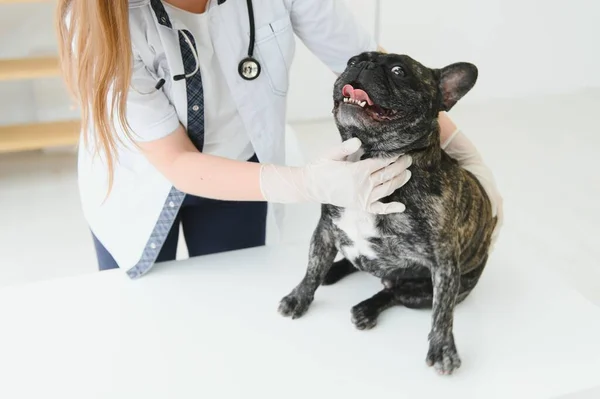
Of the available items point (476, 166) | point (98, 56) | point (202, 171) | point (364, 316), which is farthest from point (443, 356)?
point (98, 56)

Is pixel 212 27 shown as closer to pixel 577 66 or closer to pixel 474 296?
pixel 474 296

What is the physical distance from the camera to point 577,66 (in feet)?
13.1

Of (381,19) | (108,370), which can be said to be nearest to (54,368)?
(108,370)

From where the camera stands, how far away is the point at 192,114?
1358 millimetres

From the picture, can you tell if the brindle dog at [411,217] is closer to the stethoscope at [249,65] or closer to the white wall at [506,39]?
the stethoscope at [249,65]

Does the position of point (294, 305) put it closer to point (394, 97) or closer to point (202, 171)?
point (202, 171)

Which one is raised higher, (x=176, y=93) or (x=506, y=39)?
(x=176, y=93)

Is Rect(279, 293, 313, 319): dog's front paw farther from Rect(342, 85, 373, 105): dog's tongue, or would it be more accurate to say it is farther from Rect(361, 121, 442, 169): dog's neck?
Rect(342, 85, 373, 105): dog's tongue

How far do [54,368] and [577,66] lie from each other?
3.66 m

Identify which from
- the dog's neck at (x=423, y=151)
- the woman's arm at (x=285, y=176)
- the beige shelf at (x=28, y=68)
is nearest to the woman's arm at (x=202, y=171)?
the woman's arm at (x=285, y=176)

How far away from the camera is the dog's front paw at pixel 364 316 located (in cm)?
123

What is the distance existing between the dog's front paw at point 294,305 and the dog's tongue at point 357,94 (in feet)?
1.37

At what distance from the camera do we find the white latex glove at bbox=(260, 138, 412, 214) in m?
1.10

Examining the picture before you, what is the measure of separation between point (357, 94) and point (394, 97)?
6cm
